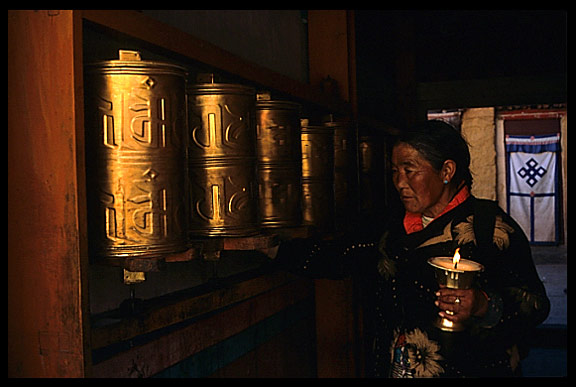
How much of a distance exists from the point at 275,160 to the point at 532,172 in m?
11.9

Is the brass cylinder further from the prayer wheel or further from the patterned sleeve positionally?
the patterned sleeve

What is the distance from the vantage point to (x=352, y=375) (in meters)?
3.50

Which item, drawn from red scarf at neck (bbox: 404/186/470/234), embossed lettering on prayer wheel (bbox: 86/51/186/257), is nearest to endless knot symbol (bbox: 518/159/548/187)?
red scarf at neck (bbox: 404/186/470/234)

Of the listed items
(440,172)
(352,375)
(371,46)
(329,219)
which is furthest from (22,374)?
(371,46)

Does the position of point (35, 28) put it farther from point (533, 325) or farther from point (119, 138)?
point (533, 325)

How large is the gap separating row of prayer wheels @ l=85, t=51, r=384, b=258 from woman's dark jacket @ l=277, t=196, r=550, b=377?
37cm

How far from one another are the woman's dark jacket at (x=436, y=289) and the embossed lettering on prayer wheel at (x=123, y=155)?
1321mm

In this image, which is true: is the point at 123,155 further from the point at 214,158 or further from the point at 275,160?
the point at 275,160

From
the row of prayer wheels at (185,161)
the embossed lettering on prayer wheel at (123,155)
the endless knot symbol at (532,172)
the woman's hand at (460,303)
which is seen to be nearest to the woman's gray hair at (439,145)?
the row of prayer wheels at (185,161)

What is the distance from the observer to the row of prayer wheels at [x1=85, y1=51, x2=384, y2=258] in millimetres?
1469

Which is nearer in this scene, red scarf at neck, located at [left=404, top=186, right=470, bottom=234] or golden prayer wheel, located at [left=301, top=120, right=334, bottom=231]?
golden prayer wheel, located at [left=301, top=120, right=334, bottom=231]

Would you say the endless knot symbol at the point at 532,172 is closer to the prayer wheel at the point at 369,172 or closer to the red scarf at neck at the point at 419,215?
the prayer wheel at the point at 369,172

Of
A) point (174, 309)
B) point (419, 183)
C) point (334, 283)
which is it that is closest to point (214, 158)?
point (174, 309)

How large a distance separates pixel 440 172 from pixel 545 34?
3963mm
